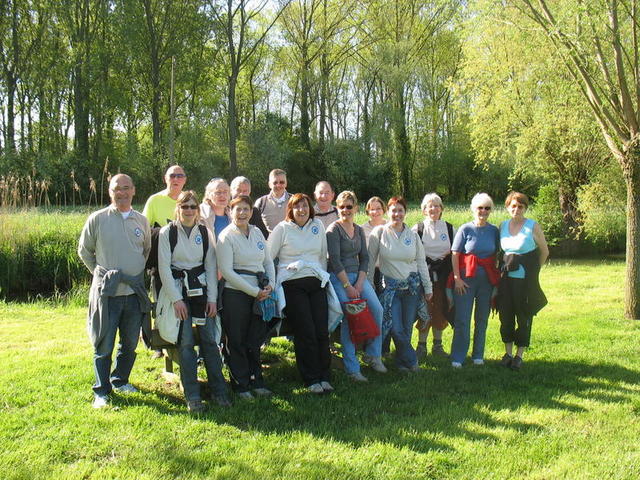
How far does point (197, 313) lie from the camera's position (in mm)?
4617

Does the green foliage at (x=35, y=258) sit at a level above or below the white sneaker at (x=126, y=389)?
above

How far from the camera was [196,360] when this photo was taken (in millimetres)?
4684

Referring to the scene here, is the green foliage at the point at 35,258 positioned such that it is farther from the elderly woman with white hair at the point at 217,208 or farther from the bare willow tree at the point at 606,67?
the bare willow tree at the point at 606,67

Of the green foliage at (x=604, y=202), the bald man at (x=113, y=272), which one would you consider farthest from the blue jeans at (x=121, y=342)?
the green foliage at (x=604, y=202)

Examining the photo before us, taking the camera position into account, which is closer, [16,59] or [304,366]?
[304,366]

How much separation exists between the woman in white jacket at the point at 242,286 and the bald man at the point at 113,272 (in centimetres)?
70

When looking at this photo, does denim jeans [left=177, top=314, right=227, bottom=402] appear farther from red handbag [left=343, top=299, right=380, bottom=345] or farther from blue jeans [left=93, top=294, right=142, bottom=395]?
red handbag [left=343, top=299, right=380, bottom=345]

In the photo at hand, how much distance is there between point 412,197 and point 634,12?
102 feet

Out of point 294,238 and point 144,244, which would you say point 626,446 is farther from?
point 144,244

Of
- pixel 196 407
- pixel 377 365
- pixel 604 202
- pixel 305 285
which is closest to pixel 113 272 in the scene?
pixel 196 407

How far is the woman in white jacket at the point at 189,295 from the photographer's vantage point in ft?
15.0

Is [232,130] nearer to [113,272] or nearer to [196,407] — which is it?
[113,272]

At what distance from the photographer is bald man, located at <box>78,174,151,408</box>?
4.62 metres

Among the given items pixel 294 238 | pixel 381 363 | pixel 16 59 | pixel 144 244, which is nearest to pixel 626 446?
pixel 381 363
